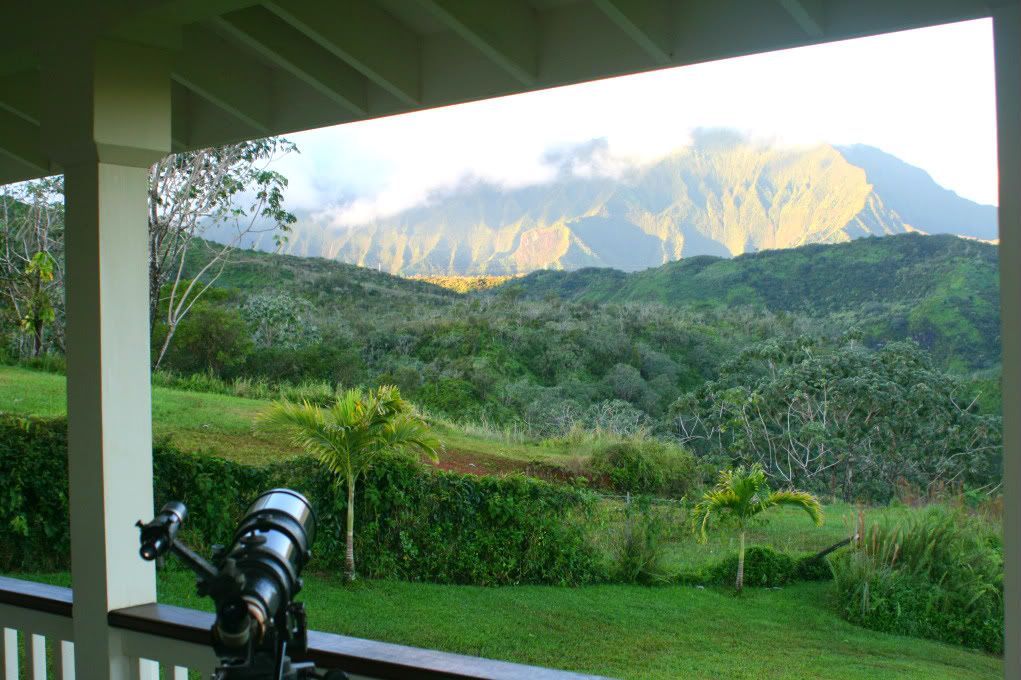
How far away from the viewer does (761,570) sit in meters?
6.66

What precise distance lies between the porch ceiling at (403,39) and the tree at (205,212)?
7.23 metres

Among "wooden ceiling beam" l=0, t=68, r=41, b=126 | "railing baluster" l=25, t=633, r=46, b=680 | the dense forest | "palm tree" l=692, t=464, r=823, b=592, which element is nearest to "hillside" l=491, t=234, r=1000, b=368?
the dense forest

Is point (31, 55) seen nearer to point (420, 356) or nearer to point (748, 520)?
point (748, 520)

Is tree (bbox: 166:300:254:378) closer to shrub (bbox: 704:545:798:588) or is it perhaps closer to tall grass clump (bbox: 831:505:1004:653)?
shrub (bbox: 704:545:798:588)

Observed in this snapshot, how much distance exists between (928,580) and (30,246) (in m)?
9.42

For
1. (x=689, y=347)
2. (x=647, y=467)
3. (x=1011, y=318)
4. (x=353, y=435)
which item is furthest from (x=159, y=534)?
(x=689, y=347)

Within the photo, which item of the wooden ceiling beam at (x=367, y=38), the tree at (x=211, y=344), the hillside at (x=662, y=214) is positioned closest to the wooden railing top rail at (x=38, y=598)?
the wooden ceiling beam at (x=367, y=38)

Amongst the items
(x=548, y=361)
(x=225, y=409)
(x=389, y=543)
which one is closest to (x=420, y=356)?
(x=548, y=361)

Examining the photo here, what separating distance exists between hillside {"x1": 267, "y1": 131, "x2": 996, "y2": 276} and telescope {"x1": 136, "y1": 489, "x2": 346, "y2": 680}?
8885mm

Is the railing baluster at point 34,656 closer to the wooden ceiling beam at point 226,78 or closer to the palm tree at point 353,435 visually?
the wooden ceiling beam at point 226,78

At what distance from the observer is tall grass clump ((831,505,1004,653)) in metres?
5.71

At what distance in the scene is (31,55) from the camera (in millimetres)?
1980

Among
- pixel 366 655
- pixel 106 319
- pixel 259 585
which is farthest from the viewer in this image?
pixel 106 319

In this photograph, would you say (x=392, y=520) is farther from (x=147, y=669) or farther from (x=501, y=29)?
(x=501, y=29)
